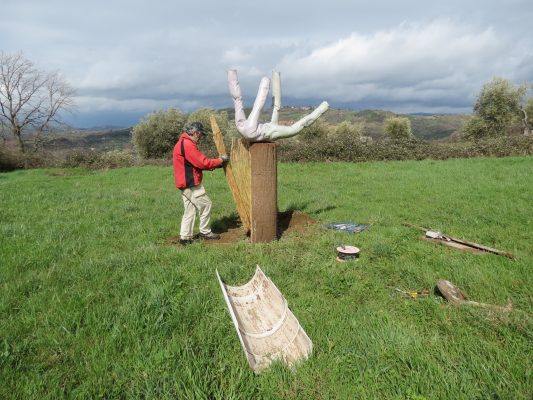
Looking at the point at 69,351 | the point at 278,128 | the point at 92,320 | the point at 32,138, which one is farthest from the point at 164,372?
the point at 32,138

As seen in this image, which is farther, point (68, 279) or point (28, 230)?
point (28, 230)

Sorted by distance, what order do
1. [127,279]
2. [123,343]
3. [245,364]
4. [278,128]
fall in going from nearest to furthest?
[245,364]
[123,343]
[127,279]
[278,128]

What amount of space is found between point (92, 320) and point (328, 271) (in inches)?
127

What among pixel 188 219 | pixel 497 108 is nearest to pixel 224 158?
pixel 188 219

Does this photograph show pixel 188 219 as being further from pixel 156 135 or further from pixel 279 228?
pixel 156 135

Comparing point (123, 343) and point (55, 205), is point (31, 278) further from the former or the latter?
point (55, 205)

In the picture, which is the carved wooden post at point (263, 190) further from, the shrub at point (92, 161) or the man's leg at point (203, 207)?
the shrub at point (92, 161)

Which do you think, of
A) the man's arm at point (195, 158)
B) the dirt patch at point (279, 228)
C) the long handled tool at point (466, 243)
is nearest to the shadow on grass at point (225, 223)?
the dirt patch at point (279, 228)

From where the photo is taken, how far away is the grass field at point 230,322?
295 cm

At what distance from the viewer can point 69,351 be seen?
3.40m

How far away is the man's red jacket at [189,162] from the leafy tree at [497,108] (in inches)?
2160

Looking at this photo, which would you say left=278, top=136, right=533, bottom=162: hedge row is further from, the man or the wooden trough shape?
the wooden trough shape

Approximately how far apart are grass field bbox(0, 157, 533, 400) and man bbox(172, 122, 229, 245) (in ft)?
2.62

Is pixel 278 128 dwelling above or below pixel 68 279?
above
